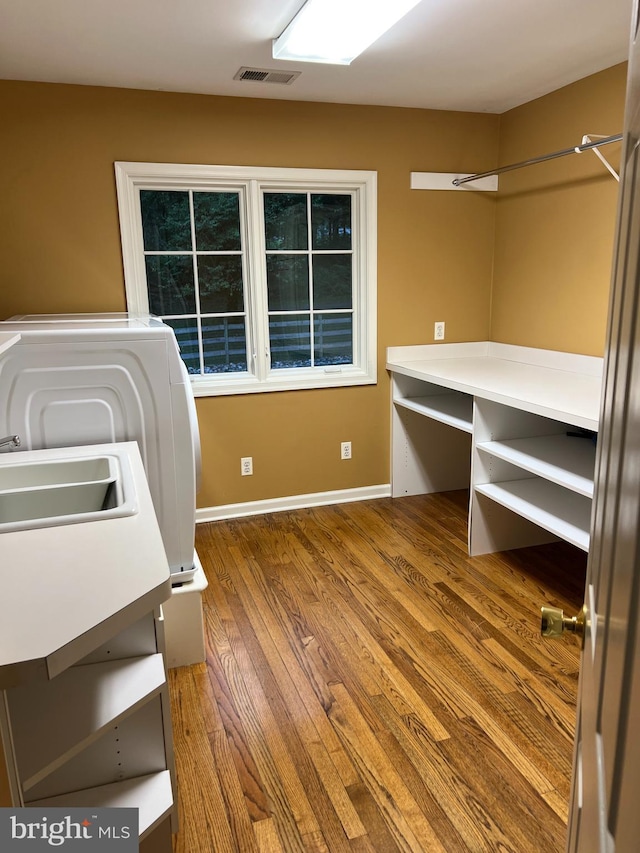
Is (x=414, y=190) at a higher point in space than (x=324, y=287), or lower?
higher

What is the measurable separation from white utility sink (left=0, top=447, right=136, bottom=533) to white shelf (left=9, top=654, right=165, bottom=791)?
14.5 inches

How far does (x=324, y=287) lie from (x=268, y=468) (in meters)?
1.16

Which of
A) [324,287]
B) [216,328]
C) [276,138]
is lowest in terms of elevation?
[216,328]

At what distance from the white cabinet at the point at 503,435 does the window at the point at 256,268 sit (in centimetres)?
46

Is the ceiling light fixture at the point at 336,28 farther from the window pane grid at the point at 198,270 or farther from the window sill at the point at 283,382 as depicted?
the window sill at the point at 283,382

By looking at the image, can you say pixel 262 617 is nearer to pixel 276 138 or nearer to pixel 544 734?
pixel 544 734

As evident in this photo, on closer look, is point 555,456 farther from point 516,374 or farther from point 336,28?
point 336,28

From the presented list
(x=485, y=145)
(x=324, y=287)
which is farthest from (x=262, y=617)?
(x=485, y=145)

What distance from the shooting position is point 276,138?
3.38 meters

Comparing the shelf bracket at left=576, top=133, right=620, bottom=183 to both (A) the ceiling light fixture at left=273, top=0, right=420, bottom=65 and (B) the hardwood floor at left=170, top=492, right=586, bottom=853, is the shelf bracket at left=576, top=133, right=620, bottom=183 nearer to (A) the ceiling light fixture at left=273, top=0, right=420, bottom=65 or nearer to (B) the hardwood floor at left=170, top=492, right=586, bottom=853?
(A) the ceiling light fixture at left=273, top=0, right=420, bottom=65

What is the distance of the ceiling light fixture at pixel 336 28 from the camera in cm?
216

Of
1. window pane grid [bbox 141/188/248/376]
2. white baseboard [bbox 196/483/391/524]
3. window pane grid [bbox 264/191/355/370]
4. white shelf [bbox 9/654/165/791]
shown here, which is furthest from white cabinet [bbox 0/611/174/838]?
window pane grid [bbox 264/191/355/370]

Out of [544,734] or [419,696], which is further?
[419,696]

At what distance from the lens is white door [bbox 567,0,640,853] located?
46 cm
